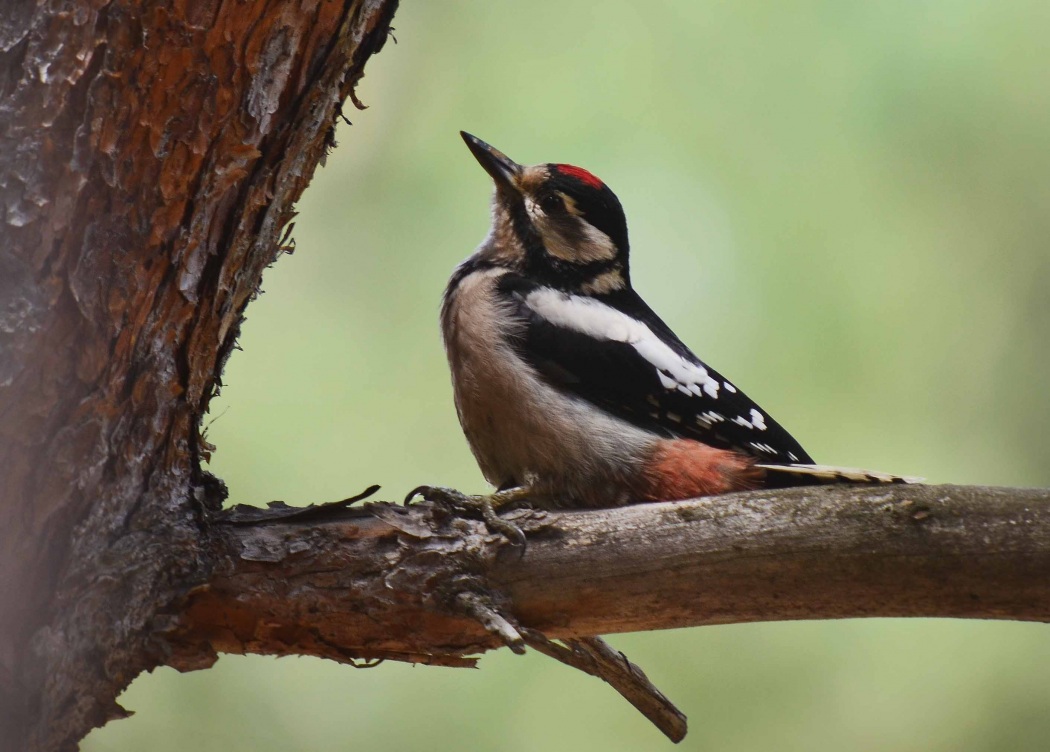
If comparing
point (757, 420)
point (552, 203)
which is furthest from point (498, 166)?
point (757, 420)

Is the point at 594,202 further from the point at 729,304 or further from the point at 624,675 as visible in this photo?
the point at 624,675

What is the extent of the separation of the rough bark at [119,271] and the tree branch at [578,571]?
145 millimetres

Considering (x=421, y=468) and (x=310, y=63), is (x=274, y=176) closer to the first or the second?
(x=310, y=63)

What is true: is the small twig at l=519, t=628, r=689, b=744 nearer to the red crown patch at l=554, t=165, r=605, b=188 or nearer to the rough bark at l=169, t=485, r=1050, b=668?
the rough bark at l=169, t=485, r=1050, b=668

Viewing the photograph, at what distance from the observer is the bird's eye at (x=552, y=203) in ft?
9.83

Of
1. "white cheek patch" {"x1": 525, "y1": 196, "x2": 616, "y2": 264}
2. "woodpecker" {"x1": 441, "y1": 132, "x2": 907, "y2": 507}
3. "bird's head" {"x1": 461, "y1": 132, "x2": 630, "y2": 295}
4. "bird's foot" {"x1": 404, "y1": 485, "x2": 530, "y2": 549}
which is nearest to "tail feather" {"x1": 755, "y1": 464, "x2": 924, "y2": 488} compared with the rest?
"woodpecker" {"x1": 441, "y1": 132, "x2": 907, "y2": 507}

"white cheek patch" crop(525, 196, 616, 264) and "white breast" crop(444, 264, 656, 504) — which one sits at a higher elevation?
"white cheek patch" crop(525, 196, 616, 264)

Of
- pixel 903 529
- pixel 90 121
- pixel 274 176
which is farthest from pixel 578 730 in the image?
pixel 90 121

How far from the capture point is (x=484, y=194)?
3.78 meters

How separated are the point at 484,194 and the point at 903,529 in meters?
2.40

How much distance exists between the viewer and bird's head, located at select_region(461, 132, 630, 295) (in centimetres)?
299

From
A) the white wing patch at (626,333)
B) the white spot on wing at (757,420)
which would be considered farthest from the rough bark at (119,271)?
the white spot on wing at (757,420)

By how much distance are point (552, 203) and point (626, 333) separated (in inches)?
22.3

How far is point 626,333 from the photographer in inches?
104
